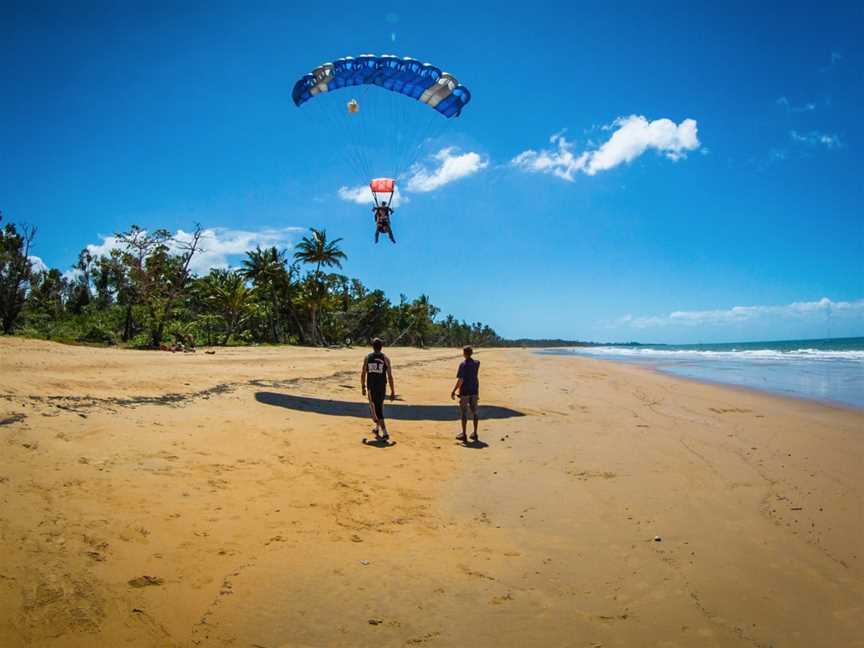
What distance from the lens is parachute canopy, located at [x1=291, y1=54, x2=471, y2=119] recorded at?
1441 centimetres

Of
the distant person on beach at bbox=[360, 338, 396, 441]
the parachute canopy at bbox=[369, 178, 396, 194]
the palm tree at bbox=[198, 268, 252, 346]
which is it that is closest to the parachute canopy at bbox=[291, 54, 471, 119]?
the parachute canopy at bbox=[369, 178, 396, 194]

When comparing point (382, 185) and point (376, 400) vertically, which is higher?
point (382, 185)

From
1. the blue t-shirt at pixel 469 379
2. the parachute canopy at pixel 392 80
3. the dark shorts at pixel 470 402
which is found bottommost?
the dark shorts at pixel 470 402

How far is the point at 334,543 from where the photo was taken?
419 cm

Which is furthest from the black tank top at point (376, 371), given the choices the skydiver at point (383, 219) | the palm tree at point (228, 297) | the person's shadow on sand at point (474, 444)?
the palm tree at point (228, 297)

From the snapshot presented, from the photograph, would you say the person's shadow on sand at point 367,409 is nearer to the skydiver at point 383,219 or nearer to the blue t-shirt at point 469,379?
the blue t-shirt at point 469,379

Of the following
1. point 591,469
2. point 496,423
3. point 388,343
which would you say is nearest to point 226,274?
point 388,343

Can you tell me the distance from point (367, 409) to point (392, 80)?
10691 mm

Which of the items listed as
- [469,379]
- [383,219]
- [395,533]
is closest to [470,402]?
[469,379]

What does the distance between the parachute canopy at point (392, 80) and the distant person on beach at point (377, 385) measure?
10079 mm

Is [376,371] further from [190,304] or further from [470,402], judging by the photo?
[190,304]

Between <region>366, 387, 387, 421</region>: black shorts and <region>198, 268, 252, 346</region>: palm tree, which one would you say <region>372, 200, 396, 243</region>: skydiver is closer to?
<region>366, 387, 387, 421</region>: black shorts

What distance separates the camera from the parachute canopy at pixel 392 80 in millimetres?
14414

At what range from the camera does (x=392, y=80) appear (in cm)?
1480
